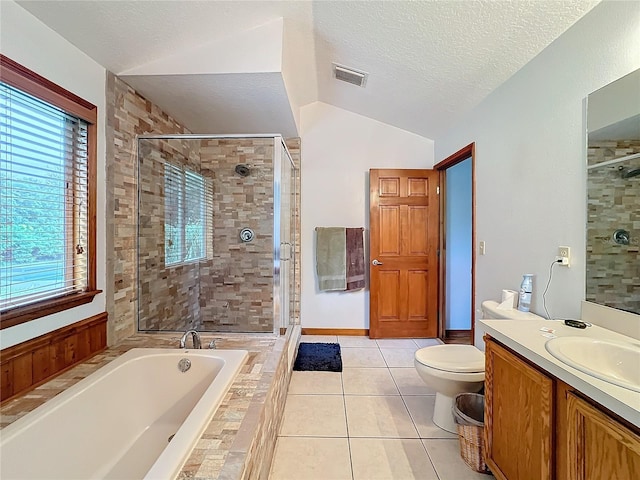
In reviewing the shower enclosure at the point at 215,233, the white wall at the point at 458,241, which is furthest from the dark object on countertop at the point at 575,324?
the white wall at the point at 458,241

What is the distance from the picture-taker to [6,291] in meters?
1.32

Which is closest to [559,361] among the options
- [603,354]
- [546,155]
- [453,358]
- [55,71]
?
[603,354]

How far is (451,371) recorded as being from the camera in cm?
180

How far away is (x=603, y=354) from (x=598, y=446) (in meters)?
0.45

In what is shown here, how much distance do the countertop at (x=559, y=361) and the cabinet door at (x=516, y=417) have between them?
60 millimetres

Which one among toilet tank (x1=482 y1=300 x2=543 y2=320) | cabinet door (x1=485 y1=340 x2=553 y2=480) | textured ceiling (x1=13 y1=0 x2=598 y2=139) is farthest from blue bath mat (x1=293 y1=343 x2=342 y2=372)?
textured ceiling (x1=13 y1=0 x2=598 y2=139)

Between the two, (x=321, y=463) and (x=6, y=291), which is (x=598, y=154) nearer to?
(x=321, y=463)

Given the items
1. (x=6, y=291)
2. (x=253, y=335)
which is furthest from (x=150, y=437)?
(x=6, y=291)

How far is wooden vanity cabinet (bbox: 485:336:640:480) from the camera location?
833 mm

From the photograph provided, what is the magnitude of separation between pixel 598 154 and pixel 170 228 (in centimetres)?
282

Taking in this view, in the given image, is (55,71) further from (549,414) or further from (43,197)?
(549,414)

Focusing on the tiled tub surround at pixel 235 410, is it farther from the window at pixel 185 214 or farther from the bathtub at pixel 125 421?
the window at pixel 185 214

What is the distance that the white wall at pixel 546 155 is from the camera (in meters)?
1.39

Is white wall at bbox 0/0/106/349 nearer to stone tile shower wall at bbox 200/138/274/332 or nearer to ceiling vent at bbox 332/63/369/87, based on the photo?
stone tile shower wall at bbox 200/138/274/332
